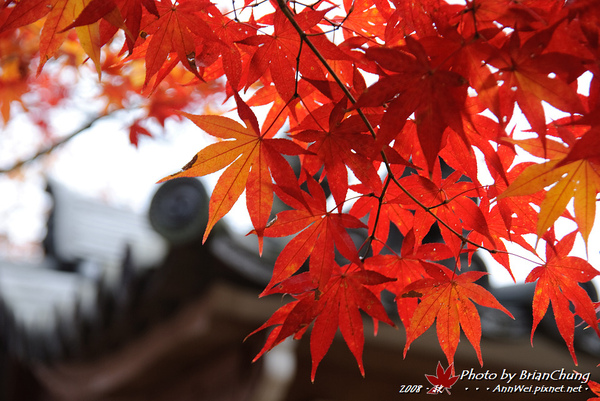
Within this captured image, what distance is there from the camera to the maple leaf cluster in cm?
55

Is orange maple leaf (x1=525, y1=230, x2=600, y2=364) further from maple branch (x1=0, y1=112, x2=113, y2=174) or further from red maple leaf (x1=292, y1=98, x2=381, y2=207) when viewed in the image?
maple branch (x1=0, y1=112, x2=113, y2=174)

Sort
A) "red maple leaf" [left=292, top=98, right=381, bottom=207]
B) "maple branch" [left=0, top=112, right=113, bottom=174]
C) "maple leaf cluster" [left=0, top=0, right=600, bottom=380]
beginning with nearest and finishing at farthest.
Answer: "maple leaf cluster" [left=0, top=0, right=600, bottom=380] < "red maple leaf" [left=292, top=98, right=381, bottom=207] < "maple branch" [left=0, top=112, right=113, bottom=174]

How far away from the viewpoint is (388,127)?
0.58 m

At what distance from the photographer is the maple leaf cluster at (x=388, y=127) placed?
1.82 feet

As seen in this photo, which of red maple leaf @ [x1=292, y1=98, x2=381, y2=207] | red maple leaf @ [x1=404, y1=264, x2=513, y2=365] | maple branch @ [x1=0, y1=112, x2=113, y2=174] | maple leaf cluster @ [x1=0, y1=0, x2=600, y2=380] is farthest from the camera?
maple branch @ [x1=0, y1=112, x2=113, y2=174]

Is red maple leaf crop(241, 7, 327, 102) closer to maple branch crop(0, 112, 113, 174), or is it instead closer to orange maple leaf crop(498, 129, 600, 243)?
orange maple leaf crop(498, 129, 600, 243)

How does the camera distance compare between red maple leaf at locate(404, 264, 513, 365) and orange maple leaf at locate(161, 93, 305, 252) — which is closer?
orange maple leaf at locate(161, 93, 305, 252)

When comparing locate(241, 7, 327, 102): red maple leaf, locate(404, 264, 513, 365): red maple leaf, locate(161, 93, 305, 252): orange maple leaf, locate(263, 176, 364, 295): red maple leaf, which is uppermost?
locate(241, 7, 327, 102): red maple leaf

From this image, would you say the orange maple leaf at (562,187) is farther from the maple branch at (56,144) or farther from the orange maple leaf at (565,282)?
the maple branch at (56,144)

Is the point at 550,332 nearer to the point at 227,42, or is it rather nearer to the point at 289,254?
the point at 289,254

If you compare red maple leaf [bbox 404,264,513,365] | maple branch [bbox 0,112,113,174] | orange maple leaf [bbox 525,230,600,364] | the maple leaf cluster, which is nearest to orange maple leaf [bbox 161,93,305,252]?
the maple leaf cluster

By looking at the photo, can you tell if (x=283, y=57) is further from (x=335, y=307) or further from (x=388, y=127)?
(x=335, y=307)

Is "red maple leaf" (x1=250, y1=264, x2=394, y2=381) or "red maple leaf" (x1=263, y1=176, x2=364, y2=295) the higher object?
"red maple leaf" (x1=263, y1=176, x2=364, y2=295)

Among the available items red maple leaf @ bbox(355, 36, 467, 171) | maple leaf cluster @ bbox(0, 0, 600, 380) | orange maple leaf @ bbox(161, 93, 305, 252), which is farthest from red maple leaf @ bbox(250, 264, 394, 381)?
red maple leaf @ bbox(355, 36, 467, 171)
